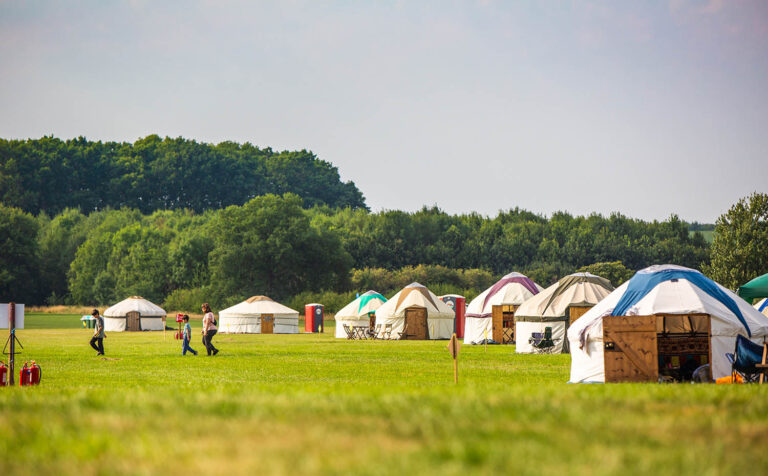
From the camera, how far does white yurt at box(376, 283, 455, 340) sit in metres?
45.3

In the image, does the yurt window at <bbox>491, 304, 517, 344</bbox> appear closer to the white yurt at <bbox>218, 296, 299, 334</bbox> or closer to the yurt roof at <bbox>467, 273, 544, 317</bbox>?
the yurt roof at <bbox>467, 273, 544, 317</bbox>

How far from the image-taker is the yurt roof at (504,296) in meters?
40.2

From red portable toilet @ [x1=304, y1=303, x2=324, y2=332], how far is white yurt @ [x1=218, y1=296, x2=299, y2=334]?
80.2 inches

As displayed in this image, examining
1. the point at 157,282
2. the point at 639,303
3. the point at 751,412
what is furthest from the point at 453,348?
the point at 157,282

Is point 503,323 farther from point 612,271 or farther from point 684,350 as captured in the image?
point 612,271

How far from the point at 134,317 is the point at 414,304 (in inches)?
908

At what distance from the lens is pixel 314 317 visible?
60.4 metres

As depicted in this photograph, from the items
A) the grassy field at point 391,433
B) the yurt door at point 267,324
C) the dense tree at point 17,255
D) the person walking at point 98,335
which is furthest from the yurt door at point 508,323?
the dense tree at point 17,255

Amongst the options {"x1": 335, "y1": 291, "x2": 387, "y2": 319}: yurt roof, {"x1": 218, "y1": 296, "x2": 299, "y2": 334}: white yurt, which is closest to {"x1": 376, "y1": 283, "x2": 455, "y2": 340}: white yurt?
{"x1": 335, "y1": 291, "x2": 387, "y2": 319}: yurt roof

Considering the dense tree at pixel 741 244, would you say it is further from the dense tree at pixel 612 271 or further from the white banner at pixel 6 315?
the white banner at pixel 6 315

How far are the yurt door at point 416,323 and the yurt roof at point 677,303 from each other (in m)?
27.3

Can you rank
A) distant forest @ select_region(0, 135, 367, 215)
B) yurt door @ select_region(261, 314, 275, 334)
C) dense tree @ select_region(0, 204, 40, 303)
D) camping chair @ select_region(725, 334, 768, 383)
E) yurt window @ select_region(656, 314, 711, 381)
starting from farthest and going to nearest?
distant forest @ select_region(0, 135, 367, 215), dense tree @ select_region(0, 204, 40, 303), yurt door @ select_region(261, 314, 275, 334), yurt window @ select_region(656, 314, 711, 381), camping chair @ select_region(725, 334, 768, 383)

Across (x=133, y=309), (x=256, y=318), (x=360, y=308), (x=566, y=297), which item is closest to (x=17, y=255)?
(x=133, y=309)

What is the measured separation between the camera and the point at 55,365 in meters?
22.0
